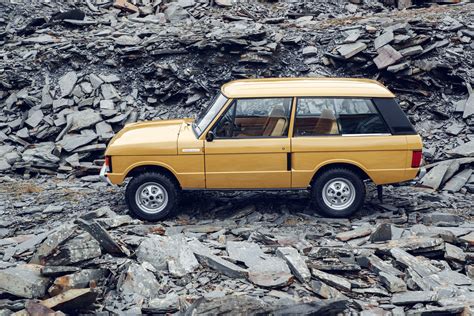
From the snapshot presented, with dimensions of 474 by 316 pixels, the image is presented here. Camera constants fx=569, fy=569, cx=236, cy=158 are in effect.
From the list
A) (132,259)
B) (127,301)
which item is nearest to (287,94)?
(132,259)

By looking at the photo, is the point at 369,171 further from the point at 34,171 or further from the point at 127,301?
the point at 34,171

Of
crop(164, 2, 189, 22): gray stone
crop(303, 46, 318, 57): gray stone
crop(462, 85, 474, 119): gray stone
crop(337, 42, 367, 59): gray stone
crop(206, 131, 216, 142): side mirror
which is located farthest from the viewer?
crop(164, 2, 189, 22): gray stone

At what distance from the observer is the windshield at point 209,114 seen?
27.8ft

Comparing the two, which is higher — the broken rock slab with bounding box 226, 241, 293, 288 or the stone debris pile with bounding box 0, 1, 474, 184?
the stone debris pile with bounding box 0, 1, 474, 184

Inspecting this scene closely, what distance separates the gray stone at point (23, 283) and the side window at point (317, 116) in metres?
4.31

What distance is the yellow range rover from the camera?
835 centimetres

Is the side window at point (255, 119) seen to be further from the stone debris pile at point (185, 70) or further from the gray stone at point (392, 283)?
the stone debris pile at point (185, 70)

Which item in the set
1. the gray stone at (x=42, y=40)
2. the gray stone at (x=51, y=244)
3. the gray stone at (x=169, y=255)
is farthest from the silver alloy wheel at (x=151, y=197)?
the gray stone at (x=42, y=40)

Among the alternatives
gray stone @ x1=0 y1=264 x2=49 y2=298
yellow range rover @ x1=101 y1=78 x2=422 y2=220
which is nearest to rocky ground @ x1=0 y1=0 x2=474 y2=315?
gray stone @ x1=0 y1=264 x2=49 y2=298

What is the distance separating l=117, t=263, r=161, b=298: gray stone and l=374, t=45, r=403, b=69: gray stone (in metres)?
8.24

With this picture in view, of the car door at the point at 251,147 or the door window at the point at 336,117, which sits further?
the door window at the point at 336,117

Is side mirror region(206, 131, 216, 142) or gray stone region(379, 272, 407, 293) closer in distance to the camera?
gray stone region(379, 272, 407, 293)

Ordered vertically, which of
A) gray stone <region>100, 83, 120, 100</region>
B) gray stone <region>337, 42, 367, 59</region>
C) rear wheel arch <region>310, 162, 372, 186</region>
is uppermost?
gray stone <region>337, 42, 367, 59</region>

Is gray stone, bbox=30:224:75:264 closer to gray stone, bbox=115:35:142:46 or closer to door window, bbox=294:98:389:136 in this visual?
door window, bbox=294:98:389:136
